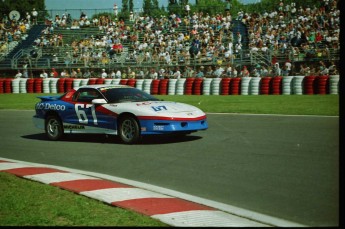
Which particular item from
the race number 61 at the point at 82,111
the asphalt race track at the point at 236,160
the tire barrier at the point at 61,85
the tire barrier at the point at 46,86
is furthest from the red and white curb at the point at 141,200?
the tire barrier at the point at 46,86

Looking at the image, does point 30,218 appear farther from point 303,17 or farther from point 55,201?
point 303,17

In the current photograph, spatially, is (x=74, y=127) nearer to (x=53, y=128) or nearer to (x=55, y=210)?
(x=53, y=128)

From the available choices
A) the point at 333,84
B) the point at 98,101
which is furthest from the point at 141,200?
the point at 333,84

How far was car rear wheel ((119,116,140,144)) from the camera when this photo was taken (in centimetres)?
1067

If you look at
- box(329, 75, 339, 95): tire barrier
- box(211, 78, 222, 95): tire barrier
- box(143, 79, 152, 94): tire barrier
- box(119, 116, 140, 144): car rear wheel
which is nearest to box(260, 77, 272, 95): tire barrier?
box(211, 78, 222, 95): tire barrier

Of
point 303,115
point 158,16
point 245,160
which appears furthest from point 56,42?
point 245,160

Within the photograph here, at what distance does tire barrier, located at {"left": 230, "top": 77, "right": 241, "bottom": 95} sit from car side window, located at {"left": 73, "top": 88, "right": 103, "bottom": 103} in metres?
14.9

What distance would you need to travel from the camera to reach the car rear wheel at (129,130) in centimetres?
1067

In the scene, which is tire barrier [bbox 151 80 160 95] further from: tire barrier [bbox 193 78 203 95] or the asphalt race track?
the asphalt race track

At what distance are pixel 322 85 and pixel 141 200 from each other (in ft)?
60.5

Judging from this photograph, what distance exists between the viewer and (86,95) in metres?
11.9

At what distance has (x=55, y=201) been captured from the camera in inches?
236

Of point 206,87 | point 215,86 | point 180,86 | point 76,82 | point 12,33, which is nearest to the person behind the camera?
point 215,86

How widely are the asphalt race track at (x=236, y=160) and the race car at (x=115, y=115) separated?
326mm
